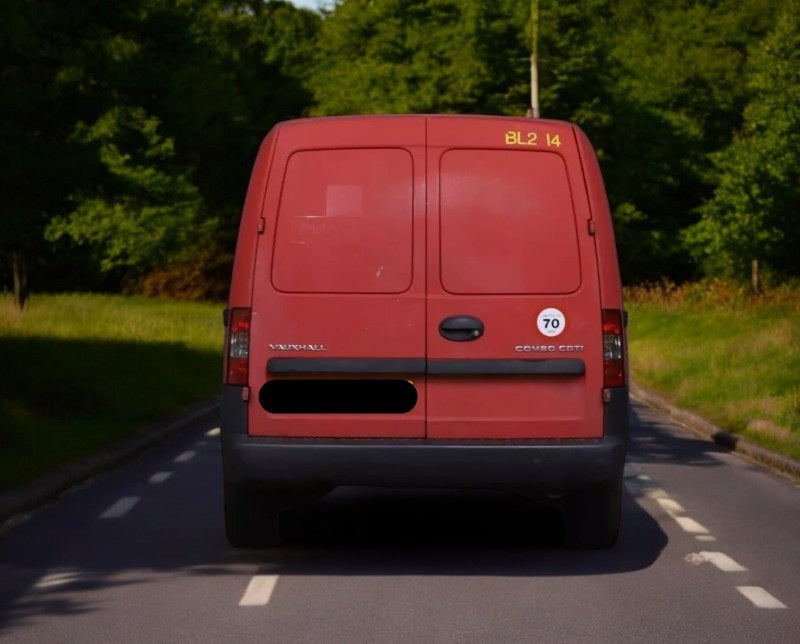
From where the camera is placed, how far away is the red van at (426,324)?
9.15 meters

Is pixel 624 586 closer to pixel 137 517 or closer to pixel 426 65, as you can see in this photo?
pixel 137 517

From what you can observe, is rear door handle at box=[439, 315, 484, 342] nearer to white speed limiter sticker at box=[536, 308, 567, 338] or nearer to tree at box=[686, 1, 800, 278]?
white speed limiter sticker at box=[536, 308, 567, 338]

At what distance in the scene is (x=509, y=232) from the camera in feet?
30.0

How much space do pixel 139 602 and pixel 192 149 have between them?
211ft

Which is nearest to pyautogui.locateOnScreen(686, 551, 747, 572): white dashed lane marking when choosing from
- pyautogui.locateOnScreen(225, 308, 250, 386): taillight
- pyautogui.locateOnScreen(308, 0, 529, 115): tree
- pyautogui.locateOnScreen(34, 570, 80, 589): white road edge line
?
pyautogui.locateOnScreen(225, 308, 250, 386): taillight

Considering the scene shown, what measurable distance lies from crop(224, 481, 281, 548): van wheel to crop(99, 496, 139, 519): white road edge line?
1940 millimetres

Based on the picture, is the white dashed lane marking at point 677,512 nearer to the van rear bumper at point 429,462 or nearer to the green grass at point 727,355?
the van rear bumper at point 429,462

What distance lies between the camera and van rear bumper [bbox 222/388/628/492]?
911cm

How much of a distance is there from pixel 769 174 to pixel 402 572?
139ft

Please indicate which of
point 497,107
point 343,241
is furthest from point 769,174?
point 343,241

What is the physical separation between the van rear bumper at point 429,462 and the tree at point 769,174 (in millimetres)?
41286

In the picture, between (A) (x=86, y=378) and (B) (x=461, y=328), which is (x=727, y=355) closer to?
(A) (x=86, y=378)

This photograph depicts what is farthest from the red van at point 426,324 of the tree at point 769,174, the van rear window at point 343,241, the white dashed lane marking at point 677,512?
the tree at point 769,174

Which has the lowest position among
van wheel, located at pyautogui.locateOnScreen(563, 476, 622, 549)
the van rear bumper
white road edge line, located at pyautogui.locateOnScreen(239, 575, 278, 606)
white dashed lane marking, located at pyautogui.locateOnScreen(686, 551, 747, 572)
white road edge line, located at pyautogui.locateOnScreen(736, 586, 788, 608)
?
white dashed lane marking, located at pyautogui.locateOnScreen(686, 551, 747, 572)
